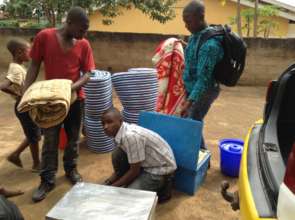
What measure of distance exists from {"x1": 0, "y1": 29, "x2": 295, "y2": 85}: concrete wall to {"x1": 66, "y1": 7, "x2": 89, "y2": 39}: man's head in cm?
587

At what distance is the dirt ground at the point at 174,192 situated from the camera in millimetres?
2977

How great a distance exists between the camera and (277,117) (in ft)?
7.56

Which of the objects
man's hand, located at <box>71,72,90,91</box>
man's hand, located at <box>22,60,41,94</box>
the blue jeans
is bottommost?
the blue jeans

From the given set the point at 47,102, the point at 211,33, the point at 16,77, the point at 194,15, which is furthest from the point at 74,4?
the point at 47,102

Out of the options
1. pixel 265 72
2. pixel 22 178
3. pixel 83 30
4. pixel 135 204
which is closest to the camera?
pixel 135 204

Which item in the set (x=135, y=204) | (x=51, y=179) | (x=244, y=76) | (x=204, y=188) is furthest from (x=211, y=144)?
(x=244, y=76)

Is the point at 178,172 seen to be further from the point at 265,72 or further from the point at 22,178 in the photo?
the point at 265,72

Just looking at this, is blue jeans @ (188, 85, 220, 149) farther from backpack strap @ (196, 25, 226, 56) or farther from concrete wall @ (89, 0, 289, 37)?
concrete wall @ (89, 0, 289, 37)

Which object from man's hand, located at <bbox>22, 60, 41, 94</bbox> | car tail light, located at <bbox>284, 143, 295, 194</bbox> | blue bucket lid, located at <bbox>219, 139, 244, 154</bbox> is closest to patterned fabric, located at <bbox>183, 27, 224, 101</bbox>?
blue bucket lid, located at <bbox>219, 139, 244, 154</bbox>

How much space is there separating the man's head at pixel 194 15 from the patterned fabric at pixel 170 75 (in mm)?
536

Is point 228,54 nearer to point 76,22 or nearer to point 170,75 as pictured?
point 170,75

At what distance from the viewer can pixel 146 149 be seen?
2.86 metres

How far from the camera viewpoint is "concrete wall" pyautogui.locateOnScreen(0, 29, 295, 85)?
8.17 m

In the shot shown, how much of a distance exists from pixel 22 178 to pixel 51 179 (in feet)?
1.74
